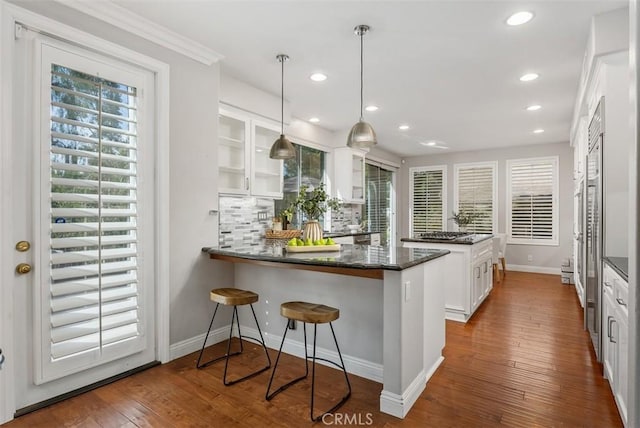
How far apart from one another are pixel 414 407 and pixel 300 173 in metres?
3.90

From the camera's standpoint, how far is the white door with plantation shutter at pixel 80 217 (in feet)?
7.23

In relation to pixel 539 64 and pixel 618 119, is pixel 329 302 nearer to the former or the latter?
pixel 618 119

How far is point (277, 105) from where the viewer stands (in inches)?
171

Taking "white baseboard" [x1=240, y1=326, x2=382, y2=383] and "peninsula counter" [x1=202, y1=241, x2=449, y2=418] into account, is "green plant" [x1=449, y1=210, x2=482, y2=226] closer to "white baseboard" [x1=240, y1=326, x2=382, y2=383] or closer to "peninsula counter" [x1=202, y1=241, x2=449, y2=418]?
"peninsula counter" [x1=202, y1=241, x2=449, y2=418]

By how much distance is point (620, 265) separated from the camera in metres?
2.26

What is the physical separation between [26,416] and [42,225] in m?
1.16

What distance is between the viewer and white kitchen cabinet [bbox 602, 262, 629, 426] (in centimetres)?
196

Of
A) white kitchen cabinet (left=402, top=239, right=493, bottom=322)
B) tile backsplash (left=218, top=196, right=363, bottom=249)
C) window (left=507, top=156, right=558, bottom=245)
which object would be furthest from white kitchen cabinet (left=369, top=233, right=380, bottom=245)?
window (left=507, top=156, right=558, bottom=245)

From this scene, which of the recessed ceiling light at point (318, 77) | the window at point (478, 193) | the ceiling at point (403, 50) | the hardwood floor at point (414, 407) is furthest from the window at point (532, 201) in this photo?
the recessed ceiling light at point (318, 77)

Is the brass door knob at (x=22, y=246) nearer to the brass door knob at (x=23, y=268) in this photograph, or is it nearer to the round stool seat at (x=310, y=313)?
the brass door knob at (x=23, y=268)

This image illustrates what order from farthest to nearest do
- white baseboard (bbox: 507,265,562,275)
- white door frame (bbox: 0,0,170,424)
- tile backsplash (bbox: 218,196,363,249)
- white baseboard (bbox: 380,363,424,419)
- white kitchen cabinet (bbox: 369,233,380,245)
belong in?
1. white baseboard (bbox: 507,265,562,275)
2. white kitchen cabinet (bbox: 369,233,380,245)
3. tile backsplash (bbox: 218,196,363,249)
4. white baseboard (bbox: 380,363,424,419)
5. white door frame (bbox: 0,0,170,424)

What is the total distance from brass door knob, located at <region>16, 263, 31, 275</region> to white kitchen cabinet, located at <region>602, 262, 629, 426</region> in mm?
3355

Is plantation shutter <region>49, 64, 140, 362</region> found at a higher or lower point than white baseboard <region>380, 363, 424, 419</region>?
higher

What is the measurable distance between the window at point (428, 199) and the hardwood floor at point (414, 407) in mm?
5261
